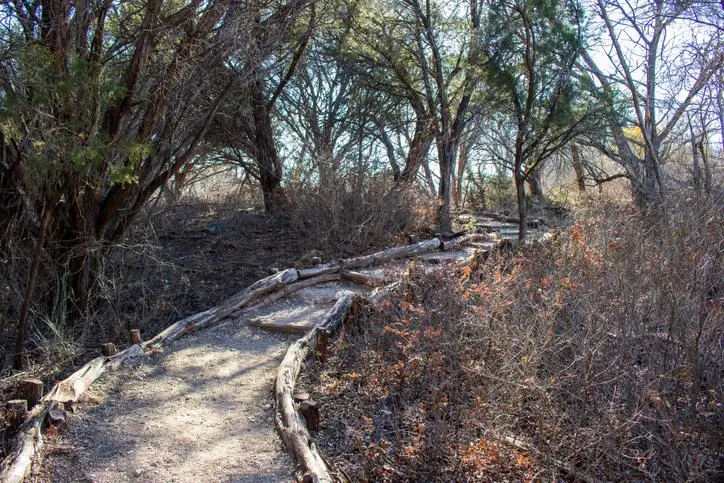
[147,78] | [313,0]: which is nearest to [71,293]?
[147,78]

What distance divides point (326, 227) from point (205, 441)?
5.47 m

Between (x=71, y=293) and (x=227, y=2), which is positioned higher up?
(x=227, y=2)

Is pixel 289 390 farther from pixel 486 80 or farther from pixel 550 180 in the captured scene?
pixel 550 180

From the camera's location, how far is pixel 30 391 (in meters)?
4.14

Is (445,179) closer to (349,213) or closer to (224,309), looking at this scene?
(349,213)

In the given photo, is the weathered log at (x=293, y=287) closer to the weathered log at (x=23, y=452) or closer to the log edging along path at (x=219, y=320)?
the log edging along path at (x=219, y=320)

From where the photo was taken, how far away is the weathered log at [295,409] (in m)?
3.52

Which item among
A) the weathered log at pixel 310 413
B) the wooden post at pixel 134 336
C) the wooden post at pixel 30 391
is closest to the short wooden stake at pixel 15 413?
the wooden post at pixel 30 391

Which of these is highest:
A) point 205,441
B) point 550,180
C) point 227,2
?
point 227,2

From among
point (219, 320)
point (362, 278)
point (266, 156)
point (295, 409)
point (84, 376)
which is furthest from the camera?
point (266, 156)

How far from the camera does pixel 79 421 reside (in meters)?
4.12

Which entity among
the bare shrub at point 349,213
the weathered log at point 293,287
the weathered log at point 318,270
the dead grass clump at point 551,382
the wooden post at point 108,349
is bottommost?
the dead grass clump at point 551,382

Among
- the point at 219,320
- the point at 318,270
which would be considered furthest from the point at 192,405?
the point at 318,270

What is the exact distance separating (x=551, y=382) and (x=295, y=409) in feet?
5.07
